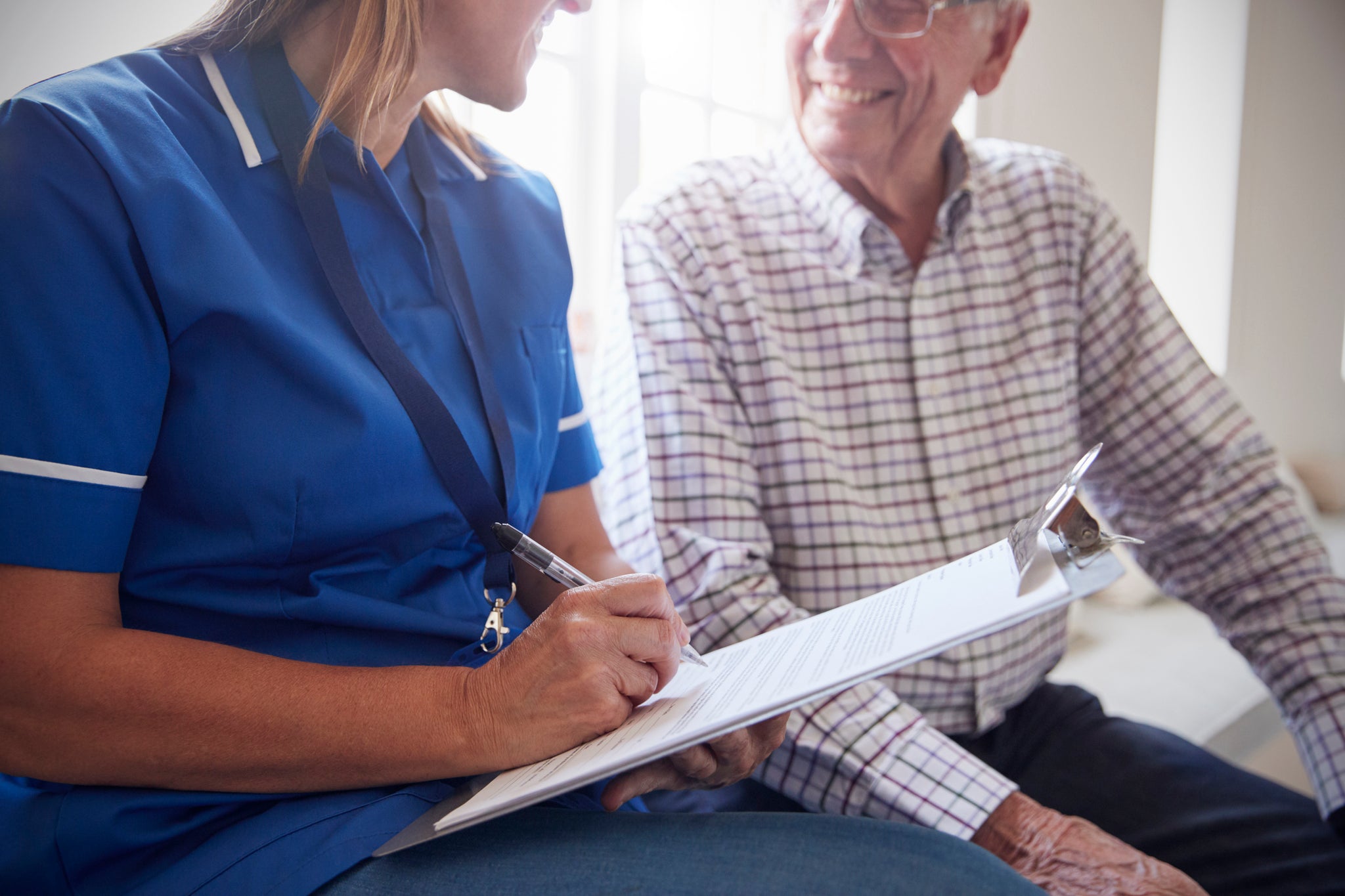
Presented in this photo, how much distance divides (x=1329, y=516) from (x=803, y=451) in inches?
132

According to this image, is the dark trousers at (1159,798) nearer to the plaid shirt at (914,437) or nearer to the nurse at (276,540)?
the plaid shirt at (914,437)

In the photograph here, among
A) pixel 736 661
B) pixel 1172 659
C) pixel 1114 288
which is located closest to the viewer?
pixel 736 661

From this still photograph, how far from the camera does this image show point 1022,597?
60cm

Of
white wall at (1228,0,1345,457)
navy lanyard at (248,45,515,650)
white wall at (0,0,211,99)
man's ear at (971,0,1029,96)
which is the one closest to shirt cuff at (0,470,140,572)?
navy lanyard at (248,45,515,650)

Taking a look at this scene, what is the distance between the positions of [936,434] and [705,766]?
70 centimetres

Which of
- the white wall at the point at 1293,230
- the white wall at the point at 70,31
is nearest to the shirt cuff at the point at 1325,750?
the white wall at the point at 70,31

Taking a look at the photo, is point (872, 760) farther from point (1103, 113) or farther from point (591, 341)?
point (1103, 113)

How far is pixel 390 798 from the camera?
27.7 inches

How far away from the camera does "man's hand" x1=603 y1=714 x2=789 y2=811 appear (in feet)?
2.62

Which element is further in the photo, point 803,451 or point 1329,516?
point 1329,516

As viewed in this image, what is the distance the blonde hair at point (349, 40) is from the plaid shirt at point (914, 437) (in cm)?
50

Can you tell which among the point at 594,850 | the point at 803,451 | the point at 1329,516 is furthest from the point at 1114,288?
the point at 1329,516

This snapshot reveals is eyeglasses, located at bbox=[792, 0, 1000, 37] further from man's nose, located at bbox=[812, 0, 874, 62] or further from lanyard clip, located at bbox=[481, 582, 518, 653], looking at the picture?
lanyard clip, located at bbox=[481, 582, 518, 653]

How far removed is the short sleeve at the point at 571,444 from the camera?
106 centimetres
